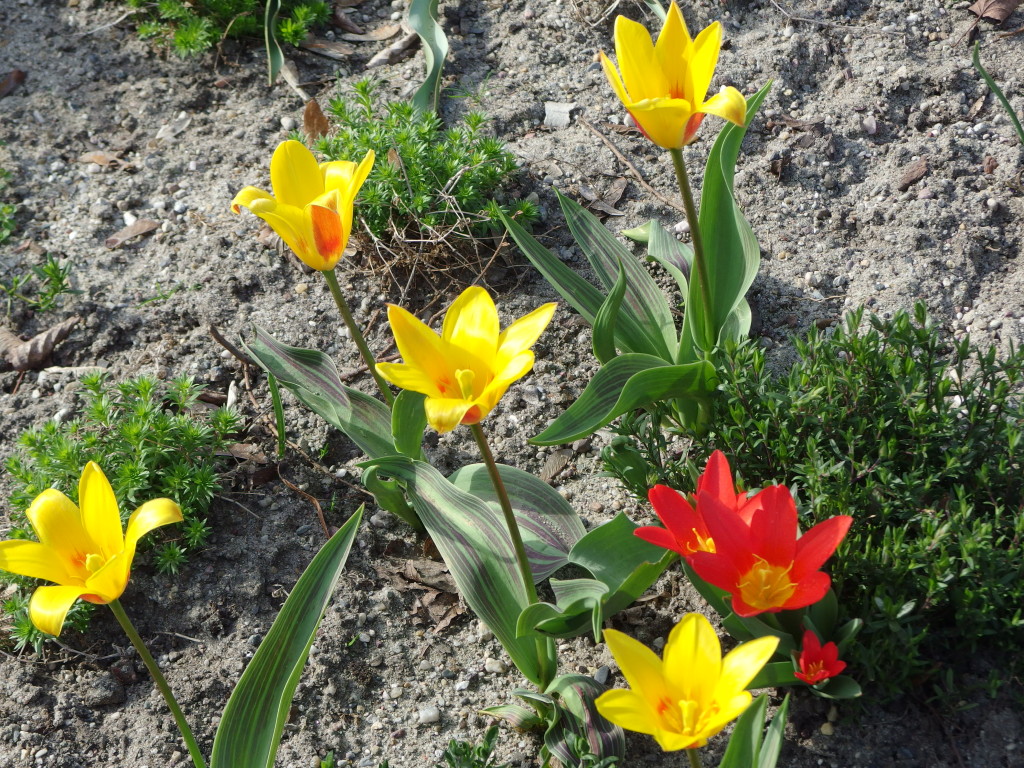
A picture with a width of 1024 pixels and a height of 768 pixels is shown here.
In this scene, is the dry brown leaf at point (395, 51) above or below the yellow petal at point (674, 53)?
below

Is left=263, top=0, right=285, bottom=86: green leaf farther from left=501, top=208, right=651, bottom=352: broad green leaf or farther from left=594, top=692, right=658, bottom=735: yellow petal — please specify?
left=594, top=692, right=658, bottom=735: yellow petal

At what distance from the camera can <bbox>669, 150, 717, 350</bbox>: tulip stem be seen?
2.07 m

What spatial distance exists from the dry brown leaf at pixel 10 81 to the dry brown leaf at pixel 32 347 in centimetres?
130

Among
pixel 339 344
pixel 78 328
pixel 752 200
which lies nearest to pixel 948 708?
pixel 752 200

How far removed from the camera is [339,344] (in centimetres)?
300

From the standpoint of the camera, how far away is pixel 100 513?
5.73 ft

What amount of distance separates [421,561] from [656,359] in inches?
33.1

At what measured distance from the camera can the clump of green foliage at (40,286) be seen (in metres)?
3.11

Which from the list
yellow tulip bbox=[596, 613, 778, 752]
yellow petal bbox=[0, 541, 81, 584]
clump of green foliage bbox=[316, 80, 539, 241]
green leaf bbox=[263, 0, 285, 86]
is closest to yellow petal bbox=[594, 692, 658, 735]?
yellow tulip bbox=[596, 613, 778, 752]

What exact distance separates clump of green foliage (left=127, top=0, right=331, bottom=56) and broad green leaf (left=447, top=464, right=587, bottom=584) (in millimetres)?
2277

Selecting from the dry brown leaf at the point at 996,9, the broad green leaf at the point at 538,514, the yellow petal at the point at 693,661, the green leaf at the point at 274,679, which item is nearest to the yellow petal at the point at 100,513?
the green leaf at the point at 274,679

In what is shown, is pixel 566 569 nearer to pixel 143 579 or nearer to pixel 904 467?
pixel 904 467

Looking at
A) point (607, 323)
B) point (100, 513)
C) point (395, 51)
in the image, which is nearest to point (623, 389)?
point (607, 323)

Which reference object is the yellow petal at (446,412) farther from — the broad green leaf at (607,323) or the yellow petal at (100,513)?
the broad green leaf at (607,323)
